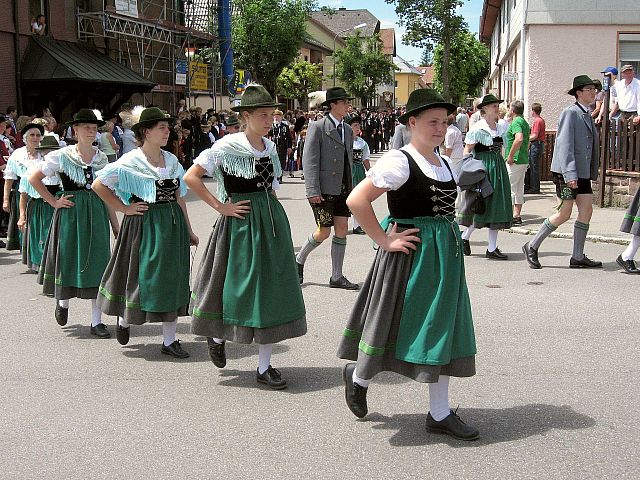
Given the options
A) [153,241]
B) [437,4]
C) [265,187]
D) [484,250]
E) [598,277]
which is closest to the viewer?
[265,187]

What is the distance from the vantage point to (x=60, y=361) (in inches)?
255

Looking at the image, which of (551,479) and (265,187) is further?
(265,187)

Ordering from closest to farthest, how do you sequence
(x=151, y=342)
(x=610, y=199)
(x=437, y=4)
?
(x=151, y=342), (x=610, y=199), (x=437, y=4)

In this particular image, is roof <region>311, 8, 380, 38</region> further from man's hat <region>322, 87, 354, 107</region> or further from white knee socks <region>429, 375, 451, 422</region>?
white knee socks <region>429, 375, 451, 422</region>

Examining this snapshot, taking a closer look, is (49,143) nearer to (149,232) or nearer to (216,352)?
(149,232)

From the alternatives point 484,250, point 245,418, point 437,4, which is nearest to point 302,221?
point 484,250

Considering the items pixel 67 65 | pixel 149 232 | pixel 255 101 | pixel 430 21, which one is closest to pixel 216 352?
pixel 149 232

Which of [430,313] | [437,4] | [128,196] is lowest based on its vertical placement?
[430,313]

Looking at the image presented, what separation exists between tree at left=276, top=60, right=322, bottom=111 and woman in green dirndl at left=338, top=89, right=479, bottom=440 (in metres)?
50.4

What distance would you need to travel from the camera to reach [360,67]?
70938 millimetres

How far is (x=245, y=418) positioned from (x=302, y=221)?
31.9 ft

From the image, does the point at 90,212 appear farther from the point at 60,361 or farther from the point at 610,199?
the point at 610,199

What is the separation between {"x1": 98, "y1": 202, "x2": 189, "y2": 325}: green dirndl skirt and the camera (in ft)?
20.8

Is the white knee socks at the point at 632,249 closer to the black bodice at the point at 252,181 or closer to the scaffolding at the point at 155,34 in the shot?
the black bodice at the point at 252,181
